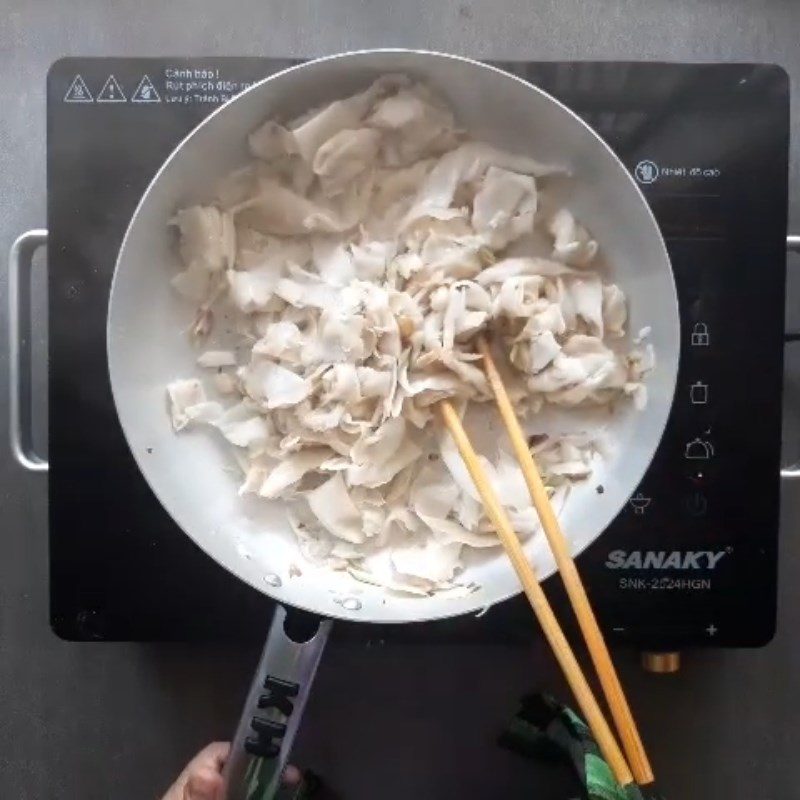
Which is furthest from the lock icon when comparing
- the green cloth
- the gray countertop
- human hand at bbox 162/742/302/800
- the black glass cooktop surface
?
human hand at bbox 162/742/302/800

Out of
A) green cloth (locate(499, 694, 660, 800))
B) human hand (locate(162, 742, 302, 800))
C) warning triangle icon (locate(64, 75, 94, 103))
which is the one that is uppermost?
warning triangle icon (locate(64, 75, 94, 103))

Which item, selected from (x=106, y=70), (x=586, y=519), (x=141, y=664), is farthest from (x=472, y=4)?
(x=141, y=664)

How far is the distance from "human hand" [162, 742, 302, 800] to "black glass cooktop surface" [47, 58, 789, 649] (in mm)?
102

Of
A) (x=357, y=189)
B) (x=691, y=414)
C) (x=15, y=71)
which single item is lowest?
(x=691, y=414)

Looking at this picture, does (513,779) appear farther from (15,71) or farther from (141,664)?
(15,71)

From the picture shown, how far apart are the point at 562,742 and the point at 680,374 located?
292mm

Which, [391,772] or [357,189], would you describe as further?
[391,772]

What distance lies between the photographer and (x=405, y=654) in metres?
0.77

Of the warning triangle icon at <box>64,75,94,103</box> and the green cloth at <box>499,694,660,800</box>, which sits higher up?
the warning triangle icon at <box>64,75,94,103</box>

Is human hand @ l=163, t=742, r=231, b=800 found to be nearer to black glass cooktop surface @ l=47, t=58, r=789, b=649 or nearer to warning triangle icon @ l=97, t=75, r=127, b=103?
black glass cooktop surface @ l=47, t=58, r=789, b=649

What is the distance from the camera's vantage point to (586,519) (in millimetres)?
634

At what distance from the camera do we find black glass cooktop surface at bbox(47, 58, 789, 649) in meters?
0.69

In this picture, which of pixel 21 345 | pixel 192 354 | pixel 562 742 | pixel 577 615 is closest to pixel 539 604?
pixel 577 615

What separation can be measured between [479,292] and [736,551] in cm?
28
